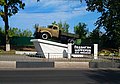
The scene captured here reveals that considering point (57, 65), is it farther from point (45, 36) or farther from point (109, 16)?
point (109, 16)

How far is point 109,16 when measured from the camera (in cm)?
4928

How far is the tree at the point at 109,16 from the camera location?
4718 centimetres

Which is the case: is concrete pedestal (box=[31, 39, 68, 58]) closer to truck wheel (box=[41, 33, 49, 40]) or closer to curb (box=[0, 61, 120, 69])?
curb (box=[0, 61, 120, 69])

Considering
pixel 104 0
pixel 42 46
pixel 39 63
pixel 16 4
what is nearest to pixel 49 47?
pixel 42 46

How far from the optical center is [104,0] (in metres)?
49.2

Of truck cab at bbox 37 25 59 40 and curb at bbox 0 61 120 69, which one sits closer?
curb at bbox 0 61 120 69

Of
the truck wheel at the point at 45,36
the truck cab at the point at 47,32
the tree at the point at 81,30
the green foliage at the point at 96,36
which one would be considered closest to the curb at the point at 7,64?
the truck wheel at the point at 45,36

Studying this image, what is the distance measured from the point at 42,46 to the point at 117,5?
1474 cm

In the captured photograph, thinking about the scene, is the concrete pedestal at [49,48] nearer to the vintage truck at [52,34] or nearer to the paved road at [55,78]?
the vintage truck at [52,34]

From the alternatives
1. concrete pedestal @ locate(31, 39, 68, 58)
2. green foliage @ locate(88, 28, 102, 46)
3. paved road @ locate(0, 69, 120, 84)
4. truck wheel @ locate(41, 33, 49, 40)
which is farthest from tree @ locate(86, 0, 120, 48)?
paved road @ locate(0, 69, 120, 84)

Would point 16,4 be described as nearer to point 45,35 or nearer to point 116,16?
point 45,35

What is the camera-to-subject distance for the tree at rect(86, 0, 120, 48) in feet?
155

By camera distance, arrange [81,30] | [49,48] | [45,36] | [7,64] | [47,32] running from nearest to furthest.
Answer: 1. [7,64]
2. [49,48]
3. [45,36]
4. [47,32]
5. [81,30]

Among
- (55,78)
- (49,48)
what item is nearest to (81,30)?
(49,48)
